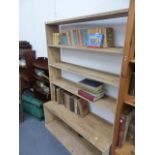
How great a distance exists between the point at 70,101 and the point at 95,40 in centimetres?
102

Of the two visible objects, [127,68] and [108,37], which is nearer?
[127,68]

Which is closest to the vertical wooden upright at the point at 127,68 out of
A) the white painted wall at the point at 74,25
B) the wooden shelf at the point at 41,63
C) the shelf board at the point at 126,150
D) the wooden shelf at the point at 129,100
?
the wooden shelf at the point at 129,100

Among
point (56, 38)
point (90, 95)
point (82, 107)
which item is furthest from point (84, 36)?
point (82, 107)

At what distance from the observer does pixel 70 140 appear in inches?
86.1

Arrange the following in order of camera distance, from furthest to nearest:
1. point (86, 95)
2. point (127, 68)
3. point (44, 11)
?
point (44, 11), point (86, 95), point (127, 68)

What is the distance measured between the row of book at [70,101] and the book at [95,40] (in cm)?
83

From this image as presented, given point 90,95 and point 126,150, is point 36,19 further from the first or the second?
point 126,150

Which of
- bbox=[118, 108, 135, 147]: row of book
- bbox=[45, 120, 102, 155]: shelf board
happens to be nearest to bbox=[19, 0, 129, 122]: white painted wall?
bbox=[118, 108, 135, 147]: row of book

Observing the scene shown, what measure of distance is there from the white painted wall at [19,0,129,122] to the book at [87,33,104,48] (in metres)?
0.20

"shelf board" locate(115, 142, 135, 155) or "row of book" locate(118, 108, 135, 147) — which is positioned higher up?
"row of book" locate(118, 108, 135, 147)

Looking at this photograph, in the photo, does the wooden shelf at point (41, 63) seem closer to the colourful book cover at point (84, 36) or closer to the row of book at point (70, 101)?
the row of book at point (70, 101)

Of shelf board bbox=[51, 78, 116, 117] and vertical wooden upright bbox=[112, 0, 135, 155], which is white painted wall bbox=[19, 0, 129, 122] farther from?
vertical wooden upright bbox=[112, 0, 135, 155]

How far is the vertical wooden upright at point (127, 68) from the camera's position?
1080 millimetres

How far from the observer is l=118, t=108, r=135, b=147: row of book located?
55.4 inches
